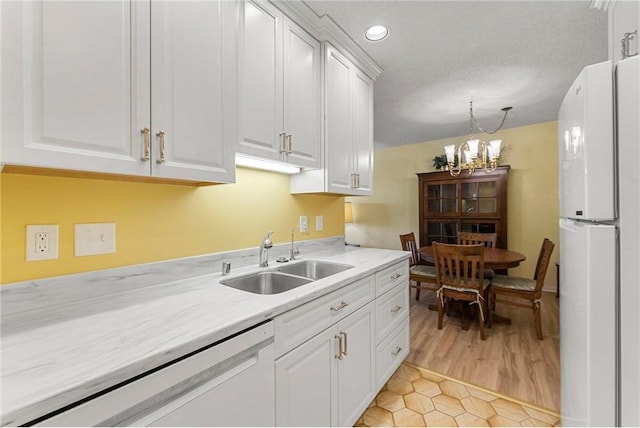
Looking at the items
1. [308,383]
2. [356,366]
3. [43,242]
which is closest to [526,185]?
[356,366]

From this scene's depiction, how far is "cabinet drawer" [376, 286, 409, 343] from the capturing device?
5.74 feet

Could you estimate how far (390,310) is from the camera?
191 centimetres

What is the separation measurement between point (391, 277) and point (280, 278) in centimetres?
81

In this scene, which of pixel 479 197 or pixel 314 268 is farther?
pixel 479 197

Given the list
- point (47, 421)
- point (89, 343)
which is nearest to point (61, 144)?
point (89, 343)

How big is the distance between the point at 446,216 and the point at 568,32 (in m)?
2.92

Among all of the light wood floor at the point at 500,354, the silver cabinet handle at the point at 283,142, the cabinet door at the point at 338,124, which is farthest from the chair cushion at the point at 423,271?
the silver cabinet handle at the point at 283,142

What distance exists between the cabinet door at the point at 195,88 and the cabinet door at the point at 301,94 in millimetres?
393

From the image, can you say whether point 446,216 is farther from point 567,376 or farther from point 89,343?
point 89,343

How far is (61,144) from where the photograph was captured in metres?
0.80

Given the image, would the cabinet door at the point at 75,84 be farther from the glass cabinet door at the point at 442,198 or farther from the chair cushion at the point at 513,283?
the glass cabinet door at the point at 442,198

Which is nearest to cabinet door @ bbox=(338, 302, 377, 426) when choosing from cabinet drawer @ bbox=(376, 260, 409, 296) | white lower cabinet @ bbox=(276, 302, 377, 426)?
white lower cabinet @ bbox=(276, 302, 377, 426)

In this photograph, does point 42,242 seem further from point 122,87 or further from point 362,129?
point 362,129

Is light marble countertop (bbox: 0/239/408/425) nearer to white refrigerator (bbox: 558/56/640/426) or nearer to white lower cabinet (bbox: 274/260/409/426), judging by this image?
white lower cabinet (bbox: 274/260/409/426)
